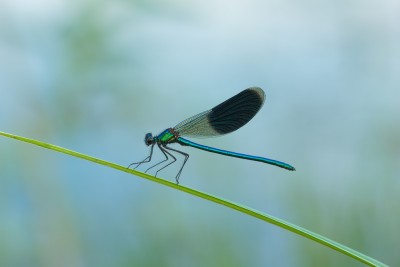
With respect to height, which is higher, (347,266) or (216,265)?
(347,266)

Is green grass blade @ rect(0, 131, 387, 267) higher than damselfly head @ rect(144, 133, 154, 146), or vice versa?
damselfly head @ rect(144, 133, 154, 146)

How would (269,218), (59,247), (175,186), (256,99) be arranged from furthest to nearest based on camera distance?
(59,247), (256,99), (175,186), (269,218)

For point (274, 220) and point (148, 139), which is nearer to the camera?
point (274, 220)

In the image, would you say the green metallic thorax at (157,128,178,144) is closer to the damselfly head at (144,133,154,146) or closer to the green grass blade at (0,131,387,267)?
the damselfly head at (144,133,154,146)

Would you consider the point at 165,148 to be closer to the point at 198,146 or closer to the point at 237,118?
the point at 198,146

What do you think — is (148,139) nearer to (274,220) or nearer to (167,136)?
(167,136)

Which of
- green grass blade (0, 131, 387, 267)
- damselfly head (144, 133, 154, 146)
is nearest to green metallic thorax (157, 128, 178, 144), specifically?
damselfly head (144, 133, 154, 146)

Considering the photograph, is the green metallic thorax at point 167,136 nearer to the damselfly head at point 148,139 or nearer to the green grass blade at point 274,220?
the damselfly head at point 148,139

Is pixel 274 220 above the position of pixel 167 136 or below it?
below

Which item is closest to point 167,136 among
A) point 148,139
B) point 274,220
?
point 148,139

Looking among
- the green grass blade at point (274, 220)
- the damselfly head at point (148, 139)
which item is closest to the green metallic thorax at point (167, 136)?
the damselfly head at point (148, 139)

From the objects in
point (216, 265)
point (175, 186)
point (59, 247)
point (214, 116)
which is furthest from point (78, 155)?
point (216, 265)
